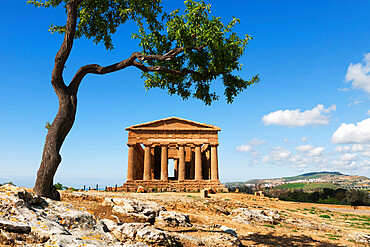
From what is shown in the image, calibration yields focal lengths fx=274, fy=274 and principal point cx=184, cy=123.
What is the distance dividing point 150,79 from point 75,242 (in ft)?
26.7

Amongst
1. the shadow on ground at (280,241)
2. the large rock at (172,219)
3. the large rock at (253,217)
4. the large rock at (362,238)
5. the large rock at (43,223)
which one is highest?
the large rock at (43,223)

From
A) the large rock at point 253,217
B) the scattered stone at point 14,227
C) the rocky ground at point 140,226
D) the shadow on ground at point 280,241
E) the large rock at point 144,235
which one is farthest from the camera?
the large rock at point 253,217

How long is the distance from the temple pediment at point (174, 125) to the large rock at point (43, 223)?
32.8m

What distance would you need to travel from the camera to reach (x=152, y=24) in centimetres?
1184

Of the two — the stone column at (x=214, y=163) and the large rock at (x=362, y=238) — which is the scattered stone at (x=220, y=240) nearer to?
the large rock at (x=362, y=238)

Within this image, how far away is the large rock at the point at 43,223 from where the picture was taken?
17.8 ft

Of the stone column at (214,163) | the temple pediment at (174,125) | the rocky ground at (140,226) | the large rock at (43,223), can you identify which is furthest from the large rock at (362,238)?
the temple pediment at (174,125)

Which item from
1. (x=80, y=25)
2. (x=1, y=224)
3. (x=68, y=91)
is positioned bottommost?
(x=1, y=224)

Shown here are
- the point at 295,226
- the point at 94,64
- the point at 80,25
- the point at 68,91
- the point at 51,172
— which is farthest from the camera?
the point at 295,226

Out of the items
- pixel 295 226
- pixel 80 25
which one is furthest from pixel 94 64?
pixel 295 226

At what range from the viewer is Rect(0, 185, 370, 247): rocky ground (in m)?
5.68

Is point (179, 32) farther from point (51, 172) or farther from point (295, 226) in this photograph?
point (295, 226)

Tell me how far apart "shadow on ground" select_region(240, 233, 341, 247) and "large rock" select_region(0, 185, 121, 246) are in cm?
762

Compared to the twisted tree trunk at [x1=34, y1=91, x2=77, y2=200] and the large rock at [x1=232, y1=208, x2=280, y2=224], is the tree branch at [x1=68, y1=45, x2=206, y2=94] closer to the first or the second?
the twisted tree trunk at [x1=34, y1=91, x2=77, y2=200]
